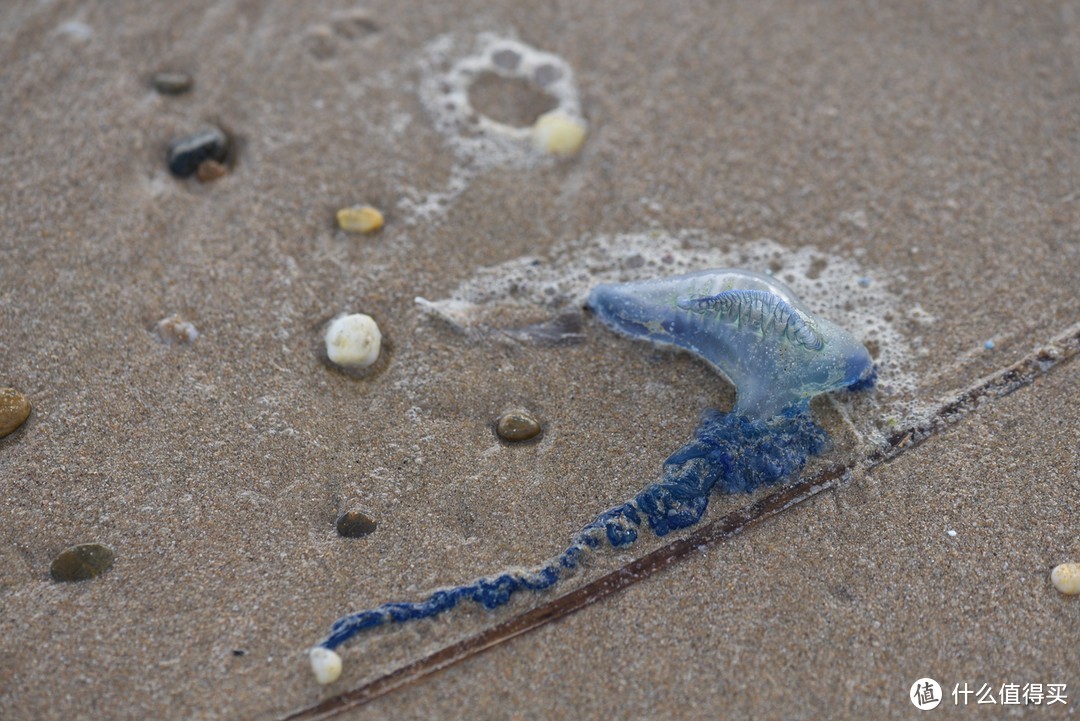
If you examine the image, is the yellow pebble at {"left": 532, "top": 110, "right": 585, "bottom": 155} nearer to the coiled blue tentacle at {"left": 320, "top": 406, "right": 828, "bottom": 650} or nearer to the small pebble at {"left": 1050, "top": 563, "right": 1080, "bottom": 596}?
the coiled blue tentacle at {"left": 320, "top": 406, "right": 828, "bottom": 650}

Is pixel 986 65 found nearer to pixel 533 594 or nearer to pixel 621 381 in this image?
pixel 621 381

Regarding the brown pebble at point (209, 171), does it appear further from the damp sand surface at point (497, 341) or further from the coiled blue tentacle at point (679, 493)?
the coiled blue tentacle at point (679, 493)

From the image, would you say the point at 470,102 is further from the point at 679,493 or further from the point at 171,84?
the point at 679,493

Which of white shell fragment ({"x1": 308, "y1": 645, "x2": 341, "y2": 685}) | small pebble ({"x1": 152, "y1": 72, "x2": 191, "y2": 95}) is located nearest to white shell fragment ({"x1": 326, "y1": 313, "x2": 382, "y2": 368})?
white shell fragment ({"x1": 308, "y1": 645, "x2": 341, "y2": 685})

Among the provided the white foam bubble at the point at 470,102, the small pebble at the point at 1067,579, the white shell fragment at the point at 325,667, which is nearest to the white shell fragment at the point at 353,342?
the white foam bubble at the point at 470,102

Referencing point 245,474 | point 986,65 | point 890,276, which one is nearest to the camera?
point 245,474

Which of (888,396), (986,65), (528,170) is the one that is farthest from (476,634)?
(986,65)

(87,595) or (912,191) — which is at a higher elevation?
(912,191)

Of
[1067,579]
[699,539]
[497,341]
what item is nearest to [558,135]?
[497,341]
